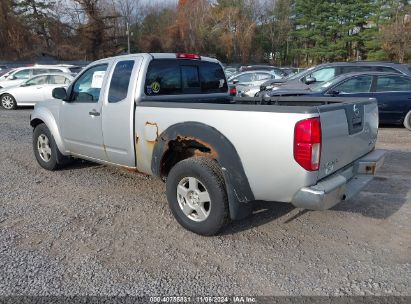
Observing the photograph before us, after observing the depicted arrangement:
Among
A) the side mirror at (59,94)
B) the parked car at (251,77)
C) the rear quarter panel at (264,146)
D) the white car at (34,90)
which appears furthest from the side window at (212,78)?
the parked car at (251,77)

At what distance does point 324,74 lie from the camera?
1202cm

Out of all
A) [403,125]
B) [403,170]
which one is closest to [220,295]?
[403,170]

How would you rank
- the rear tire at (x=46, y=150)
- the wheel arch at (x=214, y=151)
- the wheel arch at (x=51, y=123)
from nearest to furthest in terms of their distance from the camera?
1. the wheel arch at (x=214, y=151)
2. the wheel arch at (x=51, y=123)
3. the rear tire at (x=46, y=150)

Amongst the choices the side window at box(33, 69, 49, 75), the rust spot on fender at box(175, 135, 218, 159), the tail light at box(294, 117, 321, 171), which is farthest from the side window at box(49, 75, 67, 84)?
the tail light at box(294, 117, 321, 171)

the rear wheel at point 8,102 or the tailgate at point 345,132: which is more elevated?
the tailgate at point 345,132

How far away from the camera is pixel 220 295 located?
2918 mm

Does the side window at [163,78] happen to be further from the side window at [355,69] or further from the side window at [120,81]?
the side window at [355,69]

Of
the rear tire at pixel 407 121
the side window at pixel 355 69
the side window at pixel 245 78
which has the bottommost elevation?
the rear tire at pixel 407 121

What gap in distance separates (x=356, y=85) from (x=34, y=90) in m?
12.1

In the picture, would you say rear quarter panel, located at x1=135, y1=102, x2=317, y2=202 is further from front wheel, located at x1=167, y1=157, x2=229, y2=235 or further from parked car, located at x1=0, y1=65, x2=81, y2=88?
parked car, located at x1=0, y1=65, x2=81, y2=88

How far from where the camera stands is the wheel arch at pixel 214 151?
346 cm

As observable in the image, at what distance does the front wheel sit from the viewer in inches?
142

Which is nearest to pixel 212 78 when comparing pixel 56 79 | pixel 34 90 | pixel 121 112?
pixel 121 112

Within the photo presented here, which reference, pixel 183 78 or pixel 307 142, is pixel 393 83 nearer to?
pixel 183 78
